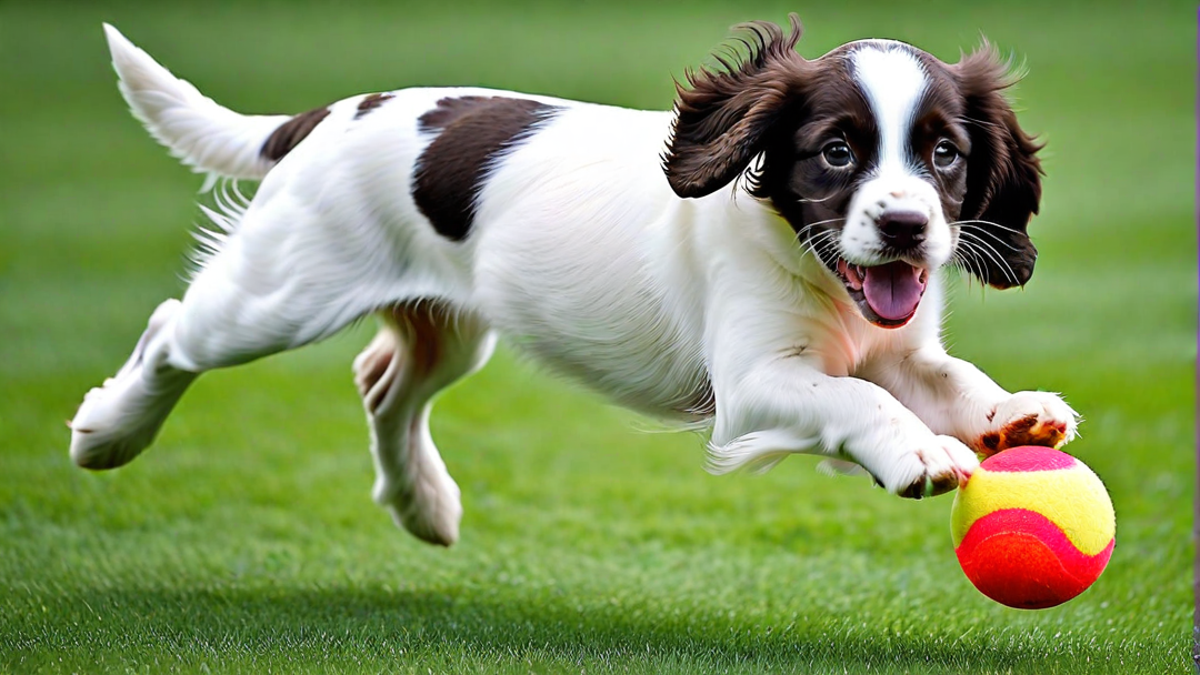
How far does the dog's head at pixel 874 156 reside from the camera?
3.92 m

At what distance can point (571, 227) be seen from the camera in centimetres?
487

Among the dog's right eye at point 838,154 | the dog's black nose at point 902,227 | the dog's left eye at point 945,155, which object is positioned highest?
the dog's left eye at point 945,155

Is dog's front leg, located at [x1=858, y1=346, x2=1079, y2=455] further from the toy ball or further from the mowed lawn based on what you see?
the mowed lawn

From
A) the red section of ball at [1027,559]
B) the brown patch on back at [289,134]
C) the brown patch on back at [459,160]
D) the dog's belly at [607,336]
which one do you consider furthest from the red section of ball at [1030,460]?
the brown patch on back at [289,134]

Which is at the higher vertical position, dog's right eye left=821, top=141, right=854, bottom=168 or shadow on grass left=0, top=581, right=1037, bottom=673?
dog's right eye left=821, top=141, right=854, bottom=168

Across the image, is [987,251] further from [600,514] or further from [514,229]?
[600,514]

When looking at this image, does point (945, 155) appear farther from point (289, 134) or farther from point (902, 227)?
point (289, 134)

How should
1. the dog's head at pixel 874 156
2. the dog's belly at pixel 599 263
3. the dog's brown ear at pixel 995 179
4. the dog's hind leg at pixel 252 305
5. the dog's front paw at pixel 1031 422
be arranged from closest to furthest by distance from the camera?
1. the dog's head at pixel 874 156
2. the dog's front paw at pixel 1031 422
3. the dog's brown ear at pixel 995 179
4. the dog's belly at pixel 599 263
5. the dog's hind leg at pixel 252 305

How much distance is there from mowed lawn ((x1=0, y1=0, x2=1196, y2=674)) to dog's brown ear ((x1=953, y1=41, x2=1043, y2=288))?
0.15 metres

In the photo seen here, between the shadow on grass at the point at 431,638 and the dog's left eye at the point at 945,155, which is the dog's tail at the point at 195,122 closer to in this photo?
the shadow on grass at the point at 431,638

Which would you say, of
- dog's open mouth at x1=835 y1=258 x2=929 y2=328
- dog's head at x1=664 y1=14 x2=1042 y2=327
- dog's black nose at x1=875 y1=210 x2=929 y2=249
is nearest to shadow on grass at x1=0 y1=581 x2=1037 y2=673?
dog's open mouth at x1=835 y1=258 x2=929 y2=328

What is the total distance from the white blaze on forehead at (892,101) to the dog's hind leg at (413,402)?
7.22 ft

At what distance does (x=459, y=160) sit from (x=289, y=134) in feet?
2.86

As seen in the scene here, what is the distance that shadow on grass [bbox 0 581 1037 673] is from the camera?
4316 mm
